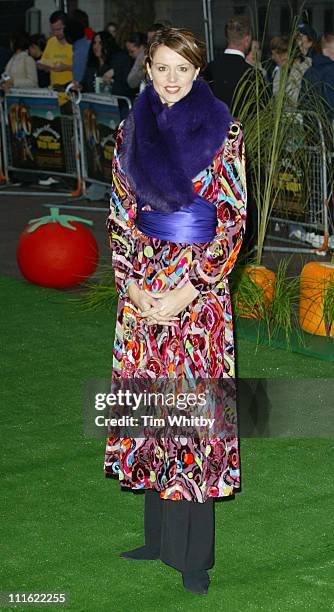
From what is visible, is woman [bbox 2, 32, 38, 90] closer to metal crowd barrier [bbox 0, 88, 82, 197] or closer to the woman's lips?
metal crowd barrier [bbox 0, 88, 82, 197]

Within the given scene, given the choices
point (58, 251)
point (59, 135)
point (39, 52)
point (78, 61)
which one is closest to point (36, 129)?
point (59, 135)

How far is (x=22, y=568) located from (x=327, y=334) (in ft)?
12.3

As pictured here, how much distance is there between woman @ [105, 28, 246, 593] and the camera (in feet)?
12.9

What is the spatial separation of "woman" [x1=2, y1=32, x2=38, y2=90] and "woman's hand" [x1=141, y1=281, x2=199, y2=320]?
11666 mm

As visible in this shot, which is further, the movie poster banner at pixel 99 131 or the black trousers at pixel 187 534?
the movie poster banner at pixel 99 131

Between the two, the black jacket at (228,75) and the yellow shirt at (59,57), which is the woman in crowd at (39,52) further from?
the black jacket at (228,75)

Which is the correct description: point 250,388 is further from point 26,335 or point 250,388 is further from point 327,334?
point 26,335

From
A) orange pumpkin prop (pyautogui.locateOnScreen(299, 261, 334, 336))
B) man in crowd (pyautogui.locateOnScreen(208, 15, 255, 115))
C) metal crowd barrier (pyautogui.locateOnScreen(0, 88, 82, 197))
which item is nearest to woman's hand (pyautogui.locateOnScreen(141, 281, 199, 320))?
orange pumpkin prop (pyautogui.locateOnScreen(299, 261, 334, 336))

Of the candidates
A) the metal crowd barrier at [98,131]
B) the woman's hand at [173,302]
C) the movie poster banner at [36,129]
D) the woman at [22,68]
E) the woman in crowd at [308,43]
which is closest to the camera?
the woman's hand at [173,302]

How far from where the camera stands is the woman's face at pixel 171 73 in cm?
388

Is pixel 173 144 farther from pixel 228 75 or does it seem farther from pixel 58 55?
pixel 58 55

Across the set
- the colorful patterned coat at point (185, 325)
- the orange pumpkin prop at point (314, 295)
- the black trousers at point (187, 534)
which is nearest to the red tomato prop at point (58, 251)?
the orange pumpkin prop at point (314, 295)

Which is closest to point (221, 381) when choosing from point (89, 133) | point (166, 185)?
point (166, 185)

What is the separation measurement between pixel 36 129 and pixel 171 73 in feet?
35.6
